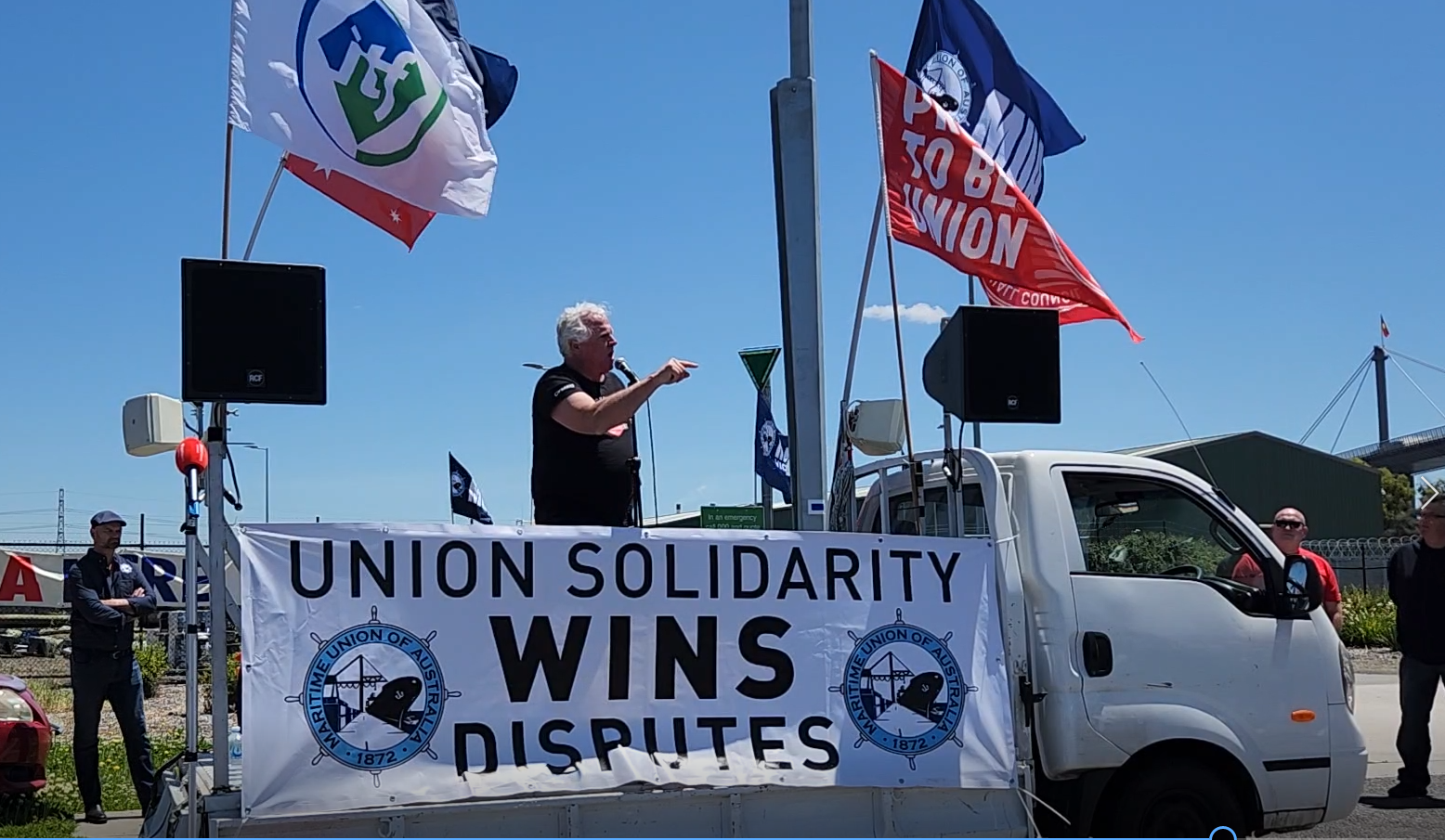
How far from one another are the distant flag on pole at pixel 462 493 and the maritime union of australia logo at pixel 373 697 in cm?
1579

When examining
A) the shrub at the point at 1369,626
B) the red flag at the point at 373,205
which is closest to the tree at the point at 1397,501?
the shrub at the point at 1369,626

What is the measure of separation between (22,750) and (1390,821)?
8169 millimetres

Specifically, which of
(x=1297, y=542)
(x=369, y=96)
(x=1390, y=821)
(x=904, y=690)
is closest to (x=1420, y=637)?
(x=1297, y=542)

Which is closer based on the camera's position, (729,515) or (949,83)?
(949,83)

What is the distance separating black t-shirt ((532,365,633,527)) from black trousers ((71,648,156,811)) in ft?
12.9

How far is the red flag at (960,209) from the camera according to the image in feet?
22.5

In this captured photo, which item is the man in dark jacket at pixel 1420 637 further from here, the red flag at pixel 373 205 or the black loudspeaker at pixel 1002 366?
the red flag at pixel 373 205

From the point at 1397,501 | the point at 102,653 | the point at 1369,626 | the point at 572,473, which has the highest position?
the point at 572,473

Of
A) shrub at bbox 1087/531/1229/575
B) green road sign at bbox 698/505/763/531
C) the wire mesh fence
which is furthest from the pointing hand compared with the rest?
the wire mesh fence

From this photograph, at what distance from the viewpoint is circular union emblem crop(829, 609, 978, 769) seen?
5215 millimetres

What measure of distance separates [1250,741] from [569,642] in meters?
2.96

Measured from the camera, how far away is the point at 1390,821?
8172 millimetres

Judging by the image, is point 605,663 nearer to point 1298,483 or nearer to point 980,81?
point 980,81

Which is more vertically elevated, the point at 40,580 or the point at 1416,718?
the point at 40,580
